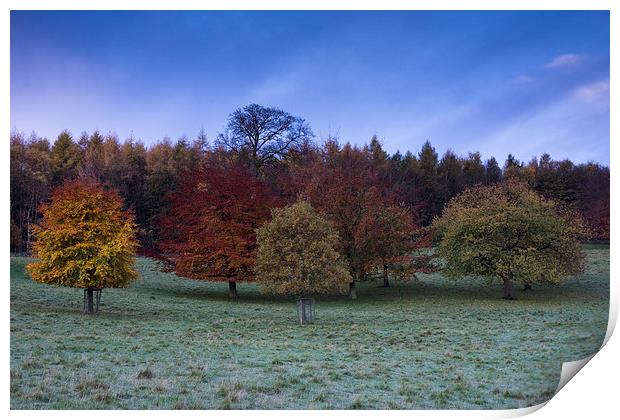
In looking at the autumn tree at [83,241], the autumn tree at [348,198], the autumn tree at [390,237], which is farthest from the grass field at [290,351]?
the autumn tree at [390,237]

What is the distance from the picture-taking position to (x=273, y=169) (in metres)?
19.9

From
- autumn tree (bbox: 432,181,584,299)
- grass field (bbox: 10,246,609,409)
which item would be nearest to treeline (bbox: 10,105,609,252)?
autumn tree (bbox: 432,181,584,299)

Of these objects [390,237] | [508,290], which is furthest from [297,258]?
[508,290]

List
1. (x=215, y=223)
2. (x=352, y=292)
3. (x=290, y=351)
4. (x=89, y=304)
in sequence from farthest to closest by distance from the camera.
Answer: (x=352, y=292) < (x=215, y=223) < (x=89, y=304) < (x=290, y=351)

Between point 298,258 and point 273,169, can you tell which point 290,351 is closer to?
point 298,258

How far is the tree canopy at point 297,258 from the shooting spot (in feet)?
45.9

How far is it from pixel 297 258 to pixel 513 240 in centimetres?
797

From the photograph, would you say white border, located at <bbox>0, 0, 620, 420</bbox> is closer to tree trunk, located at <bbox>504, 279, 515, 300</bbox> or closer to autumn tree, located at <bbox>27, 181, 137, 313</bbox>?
autumn tree, located at <bbox>27, 181, 137, 313</bbox>

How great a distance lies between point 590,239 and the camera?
49.1 ft

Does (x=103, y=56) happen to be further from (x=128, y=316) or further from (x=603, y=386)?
(x=603, y=386)

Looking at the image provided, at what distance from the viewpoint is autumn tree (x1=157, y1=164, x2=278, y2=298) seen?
17.5 m
